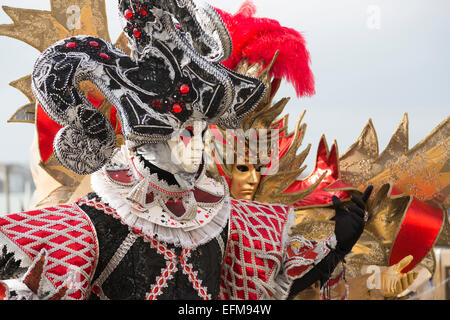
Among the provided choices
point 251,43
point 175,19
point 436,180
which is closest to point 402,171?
point 436,180

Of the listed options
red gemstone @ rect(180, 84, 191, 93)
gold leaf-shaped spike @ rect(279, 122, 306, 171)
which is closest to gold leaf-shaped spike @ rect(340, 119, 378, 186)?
gold leaf-shaped spike @ rect(279, 122, 306, 171)

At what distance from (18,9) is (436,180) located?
1850mm

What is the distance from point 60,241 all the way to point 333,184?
1.31 m

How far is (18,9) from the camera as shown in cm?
208

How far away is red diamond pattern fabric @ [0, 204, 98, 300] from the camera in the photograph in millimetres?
1342

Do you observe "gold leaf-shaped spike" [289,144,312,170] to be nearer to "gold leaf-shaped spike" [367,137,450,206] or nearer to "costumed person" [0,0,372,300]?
"gold leaf-shaped spike" [367,137,450,206]

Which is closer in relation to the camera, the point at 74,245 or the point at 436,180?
the point at 74,245

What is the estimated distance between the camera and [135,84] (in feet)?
4.62

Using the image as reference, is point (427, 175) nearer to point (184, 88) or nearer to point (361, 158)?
point (361, 158)

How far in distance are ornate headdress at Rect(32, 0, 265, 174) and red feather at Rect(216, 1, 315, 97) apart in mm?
813

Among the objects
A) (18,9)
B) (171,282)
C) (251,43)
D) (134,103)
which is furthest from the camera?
(251,43)

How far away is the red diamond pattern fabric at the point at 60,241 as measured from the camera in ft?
4.40

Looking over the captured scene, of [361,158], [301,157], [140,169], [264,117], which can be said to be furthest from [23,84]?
[361,158]
